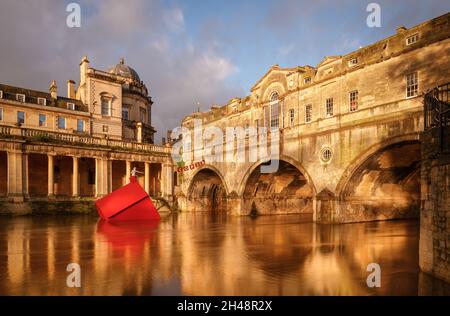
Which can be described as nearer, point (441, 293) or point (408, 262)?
point (441, 293)

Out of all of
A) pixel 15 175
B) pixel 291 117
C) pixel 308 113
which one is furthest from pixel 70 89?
pixel 308 113

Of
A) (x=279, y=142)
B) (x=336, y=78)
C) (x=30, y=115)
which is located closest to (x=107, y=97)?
(x=30, y=115)

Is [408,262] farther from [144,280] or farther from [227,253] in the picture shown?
[144,280]

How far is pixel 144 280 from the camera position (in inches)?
320

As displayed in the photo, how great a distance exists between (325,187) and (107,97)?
34496mm

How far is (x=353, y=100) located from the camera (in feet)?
66.8

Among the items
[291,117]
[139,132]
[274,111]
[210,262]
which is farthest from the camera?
[139,132]

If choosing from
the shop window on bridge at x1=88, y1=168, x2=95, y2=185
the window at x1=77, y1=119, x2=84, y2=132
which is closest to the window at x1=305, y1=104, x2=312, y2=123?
the shop window on bridge at x1=88, y1=168, x2=95, y2=185

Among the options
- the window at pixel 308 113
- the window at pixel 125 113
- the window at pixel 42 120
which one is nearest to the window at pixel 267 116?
→ the window at pixel 308 113

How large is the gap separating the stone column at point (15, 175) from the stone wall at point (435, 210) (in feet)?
97.1

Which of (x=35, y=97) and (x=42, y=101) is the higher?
(x=35, y=97)

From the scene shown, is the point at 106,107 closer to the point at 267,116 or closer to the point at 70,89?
the point at 70,89

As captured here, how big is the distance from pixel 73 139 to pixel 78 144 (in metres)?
0.75
